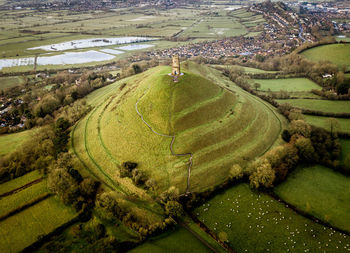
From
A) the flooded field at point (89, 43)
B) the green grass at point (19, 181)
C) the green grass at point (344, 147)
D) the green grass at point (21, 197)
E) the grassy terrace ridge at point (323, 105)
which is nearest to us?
the green grass at point (21, 197)

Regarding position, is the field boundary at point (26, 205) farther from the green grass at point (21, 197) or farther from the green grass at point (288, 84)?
the green grass at point (288, 84)

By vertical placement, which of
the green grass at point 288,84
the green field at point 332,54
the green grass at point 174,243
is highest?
the green field at point 332,54

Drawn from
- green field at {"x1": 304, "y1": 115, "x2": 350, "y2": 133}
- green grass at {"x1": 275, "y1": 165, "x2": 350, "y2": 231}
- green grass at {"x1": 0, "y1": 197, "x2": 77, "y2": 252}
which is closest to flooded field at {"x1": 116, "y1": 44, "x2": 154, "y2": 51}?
green field at {"x1": 304, "y1": 115, "x2": 350, "y2": 133}

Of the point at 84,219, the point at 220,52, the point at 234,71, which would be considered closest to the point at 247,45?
the point at 220,52

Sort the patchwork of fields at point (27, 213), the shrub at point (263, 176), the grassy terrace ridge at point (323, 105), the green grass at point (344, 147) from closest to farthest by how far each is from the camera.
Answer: the patchwork of fields at point (27, 213)
the shrub at point (263, 176)
the green grass at point (344, 147)
the grassy terrace ridge at point (323, 105)

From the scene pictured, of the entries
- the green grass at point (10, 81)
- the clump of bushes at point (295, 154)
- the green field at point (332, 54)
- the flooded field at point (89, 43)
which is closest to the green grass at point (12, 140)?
the green grass at point (10, 81)

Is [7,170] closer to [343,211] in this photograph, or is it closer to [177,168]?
[177,168]

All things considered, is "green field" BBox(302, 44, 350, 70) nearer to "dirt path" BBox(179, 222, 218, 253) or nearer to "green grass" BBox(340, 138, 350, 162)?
"green grass" BBox(340, 138, 350, 162)
